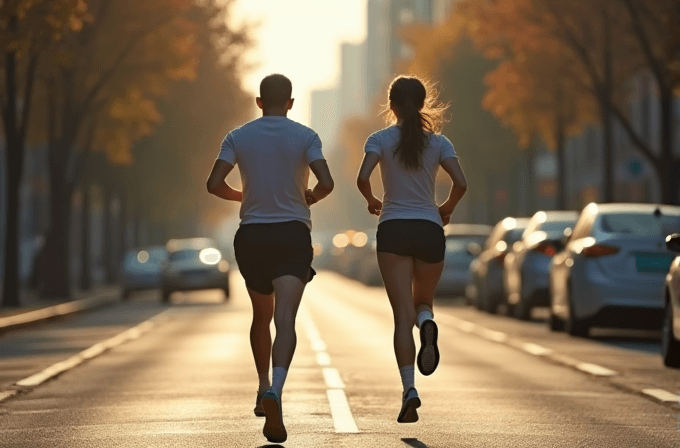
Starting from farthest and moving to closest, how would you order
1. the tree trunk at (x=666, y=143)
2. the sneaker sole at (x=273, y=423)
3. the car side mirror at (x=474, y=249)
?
1. the car side mirror at (x=474, y=249)
2. the tree trunk at (x=666, y=143)
3. the sneaker sole at (x=273, y=423)

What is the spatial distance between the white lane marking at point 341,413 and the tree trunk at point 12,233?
20755 mm

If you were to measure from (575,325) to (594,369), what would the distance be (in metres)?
5.71

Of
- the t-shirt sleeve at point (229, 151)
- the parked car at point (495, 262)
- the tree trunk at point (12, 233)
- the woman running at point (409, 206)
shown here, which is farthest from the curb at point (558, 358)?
the tree trunk at point (12, 233)

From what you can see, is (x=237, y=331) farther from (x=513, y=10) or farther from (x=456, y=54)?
(x=456, y=54)

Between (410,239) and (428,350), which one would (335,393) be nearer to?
(410,239)

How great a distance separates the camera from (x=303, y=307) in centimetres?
3578

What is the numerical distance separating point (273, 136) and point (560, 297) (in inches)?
503

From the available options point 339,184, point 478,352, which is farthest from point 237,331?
point 339,184

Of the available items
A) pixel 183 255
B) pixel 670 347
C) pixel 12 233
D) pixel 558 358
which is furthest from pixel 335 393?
pixel 183 255

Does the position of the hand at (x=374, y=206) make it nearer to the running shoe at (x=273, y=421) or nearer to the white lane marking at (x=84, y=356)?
the running shoe at (x=273, y=421)

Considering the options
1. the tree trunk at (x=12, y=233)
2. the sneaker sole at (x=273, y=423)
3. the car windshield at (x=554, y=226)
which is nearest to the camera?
the sneaker sole at (x=273, y=423)

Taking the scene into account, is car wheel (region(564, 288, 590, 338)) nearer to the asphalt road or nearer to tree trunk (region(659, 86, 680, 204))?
the asphalt road

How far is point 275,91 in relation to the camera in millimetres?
9875

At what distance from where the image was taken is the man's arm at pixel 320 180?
962 centimetres
